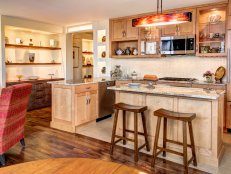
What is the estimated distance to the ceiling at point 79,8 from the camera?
4410mm

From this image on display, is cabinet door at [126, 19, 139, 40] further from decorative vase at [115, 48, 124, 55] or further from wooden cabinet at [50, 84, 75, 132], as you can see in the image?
wooden cabinet at [50, 84, 75, 132]

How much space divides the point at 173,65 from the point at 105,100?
199 cm

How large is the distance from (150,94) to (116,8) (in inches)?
103

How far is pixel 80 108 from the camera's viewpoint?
436 cm

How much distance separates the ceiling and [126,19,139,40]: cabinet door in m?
0.29

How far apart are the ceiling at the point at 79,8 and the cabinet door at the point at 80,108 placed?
198 centimetres

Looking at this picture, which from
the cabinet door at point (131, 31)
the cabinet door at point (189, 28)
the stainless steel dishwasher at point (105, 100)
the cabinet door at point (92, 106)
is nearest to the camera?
the cabinet door at point (92, 106)

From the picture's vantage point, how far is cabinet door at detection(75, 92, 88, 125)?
4.25 meters

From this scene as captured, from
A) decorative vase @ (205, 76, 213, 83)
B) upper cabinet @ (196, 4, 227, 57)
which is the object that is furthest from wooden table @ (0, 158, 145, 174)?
upper cabinet @ (196, 4, 227, 57)

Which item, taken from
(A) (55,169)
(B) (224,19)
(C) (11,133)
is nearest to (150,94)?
(C) (11,133)

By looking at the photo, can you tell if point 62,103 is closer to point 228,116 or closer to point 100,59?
point 100,59

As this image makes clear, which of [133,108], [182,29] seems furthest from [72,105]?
[182,29]

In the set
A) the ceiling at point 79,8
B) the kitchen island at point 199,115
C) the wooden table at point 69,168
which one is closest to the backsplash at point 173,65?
the ceiling at point 79,8

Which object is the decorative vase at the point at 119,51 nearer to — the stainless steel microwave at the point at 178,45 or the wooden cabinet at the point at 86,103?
the stainless steel microwave at the point at 178,45
